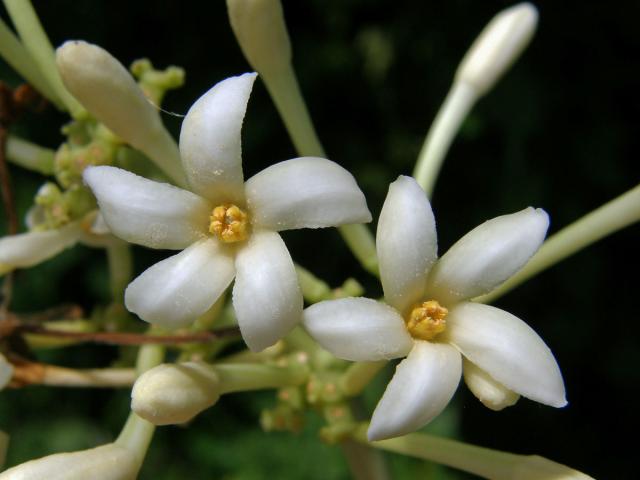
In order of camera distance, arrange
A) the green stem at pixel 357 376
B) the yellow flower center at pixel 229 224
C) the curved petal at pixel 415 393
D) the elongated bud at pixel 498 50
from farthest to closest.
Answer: the elongated bud at pixel 498 50, the green stem at pixel 357 376, the yellow flower center at pixel 229 224, the curved petal at pixel 415 393

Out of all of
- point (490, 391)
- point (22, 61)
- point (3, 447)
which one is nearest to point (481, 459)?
point (490, 391)

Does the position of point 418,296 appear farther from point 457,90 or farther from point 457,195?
point 457,195

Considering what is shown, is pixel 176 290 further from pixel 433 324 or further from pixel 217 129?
pixel 433 324

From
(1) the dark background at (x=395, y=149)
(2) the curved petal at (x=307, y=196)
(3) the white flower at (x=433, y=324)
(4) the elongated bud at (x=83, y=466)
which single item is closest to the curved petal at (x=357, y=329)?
(3) the white flower at (x=433, y=324)

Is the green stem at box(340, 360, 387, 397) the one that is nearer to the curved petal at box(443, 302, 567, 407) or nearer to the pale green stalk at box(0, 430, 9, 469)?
the curved petal at box(443, 302, 567, 407)

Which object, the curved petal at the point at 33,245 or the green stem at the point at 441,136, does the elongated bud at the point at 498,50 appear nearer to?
the green stem at the point at 441,136
